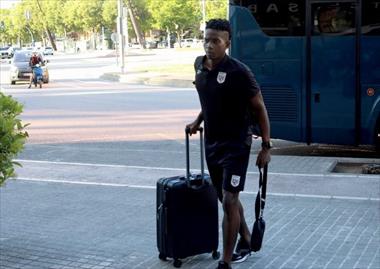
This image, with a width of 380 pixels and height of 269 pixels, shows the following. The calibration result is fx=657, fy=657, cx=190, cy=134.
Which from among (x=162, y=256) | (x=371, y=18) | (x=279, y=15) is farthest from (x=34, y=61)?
(x=162, y=256)

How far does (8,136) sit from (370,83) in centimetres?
647

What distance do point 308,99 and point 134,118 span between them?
7811 millimetres

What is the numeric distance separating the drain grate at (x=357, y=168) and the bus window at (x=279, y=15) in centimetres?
225

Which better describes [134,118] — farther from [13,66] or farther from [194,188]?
[13,66]

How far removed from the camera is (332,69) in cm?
1058

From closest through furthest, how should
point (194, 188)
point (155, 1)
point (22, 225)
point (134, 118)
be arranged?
1. point (194, 188)
2. point (22, 225)
3. point (134, 118)
4. point (155, 1)

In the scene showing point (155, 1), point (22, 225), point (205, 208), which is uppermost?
point (155, 1)

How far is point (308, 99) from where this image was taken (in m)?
10.8

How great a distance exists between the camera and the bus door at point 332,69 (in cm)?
1047

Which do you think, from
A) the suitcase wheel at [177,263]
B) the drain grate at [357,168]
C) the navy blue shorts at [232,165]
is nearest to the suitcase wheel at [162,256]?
the suitcase wheel at [177,263]

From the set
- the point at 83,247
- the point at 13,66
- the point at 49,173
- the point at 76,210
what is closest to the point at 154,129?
the point at 49,173

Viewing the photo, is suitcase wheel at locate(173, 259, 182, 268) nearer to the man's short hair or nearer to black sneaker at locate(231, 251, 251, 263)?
black sneaker at locate(231, 251, 251, 263)

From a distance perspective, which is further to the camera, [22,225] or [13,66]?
[13,66]

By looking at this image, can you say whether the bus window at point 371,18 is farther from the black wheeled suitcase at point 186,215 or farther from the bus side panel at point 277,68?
the black wheeled suitcase at point 186,215
